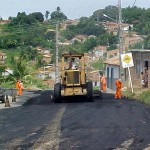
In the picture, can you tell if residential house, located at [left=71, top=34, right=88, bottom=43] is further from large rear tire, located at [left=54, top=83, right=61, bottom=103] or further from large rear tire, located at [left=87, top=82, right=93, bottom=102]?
large rear tire, located at [left=87, top=82, right=93, bottom=102]

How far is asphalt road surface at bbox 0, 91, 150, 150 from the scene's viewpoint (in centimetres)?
1235

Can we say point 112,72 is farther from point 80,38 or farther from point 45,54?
point 80,38

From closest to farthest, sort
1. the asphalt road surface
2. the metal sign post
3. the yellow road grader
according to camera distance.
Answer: the asphalt road surface, the yellow road grader, the metal sign post

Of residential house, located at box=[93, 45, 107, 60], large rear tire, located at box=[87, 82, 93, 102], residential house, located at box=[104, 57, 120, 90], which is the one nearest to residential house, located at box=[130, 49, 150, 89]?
residential house, located at box=[104, 57, 120, 90]

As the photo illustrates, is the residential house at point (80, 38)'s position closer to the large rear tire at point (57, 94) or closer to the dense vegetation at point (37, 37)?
the dense vegetation at point (37, 37)

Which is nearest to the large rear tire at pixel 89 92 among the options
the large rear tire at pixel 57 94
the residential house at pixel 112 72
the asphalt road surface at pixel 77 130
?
the large rear tire at pixel 57 94

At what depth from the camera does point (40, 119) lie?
19.0m

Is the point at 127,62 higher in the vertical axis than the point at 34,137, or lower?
higher

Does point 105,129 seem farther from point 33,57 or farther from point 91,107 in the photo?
point 33,57

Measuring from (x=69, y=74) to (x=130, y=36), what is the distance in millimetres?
104358

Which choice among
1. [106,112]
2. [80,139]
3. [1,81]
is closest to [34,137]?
[80,139]

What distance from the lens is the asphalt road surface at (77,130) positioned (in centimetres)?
1235

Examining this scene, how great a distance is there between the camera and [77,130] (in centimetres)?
1505

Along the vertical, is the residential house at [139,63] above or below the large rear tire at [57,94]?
above
